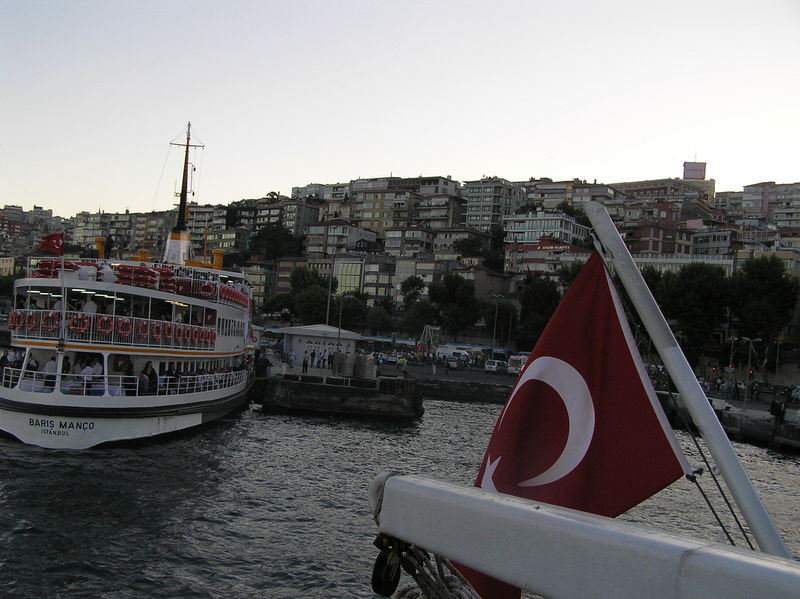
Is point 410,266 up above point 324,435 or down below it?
above

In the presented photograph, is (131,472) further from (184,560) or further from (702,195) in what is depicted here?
(702,195)

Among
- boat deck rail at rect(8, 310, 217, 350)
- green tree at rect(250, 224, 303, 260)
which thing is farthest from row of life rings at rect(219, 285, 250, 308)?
green tree at rect(250, 224, 303, 260)

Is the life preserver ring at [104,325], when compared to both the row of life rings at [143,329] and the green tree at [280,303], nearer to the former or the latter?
the row of life rings at [143,329]

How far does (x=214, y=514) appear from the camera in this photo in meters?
17.0

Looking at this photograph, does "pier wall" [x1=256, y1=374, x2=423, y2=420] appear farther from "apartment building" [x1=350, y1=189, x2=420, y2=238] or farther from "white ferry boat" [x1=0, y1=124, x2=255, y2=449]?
"apartment building" [x1=350, y1=189, x2=420, y2=238]

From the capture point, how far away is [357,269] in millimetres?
106812

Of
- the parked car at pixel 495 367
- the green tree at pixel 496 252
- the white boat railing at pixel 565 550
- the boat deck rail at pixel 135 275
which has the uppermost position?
the green tree at pixel 496 252

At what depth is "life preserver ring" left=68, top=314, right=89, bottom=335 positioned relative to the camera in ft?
75.6

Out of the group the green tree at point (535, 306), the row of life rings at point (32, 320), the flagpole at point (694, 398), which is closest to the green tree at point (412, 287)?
the green tree at point (535, 306)

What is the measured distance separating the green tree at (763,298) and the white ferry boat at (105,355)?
50193 mm

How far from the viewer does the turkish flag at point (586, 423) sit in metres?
4.61

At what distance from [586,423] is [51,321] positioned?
21872 millimetres

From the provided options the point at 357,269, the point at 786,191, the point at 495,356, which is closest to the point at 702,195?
the point at 786,191

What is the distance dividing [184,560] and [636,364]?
1155 centimetres
